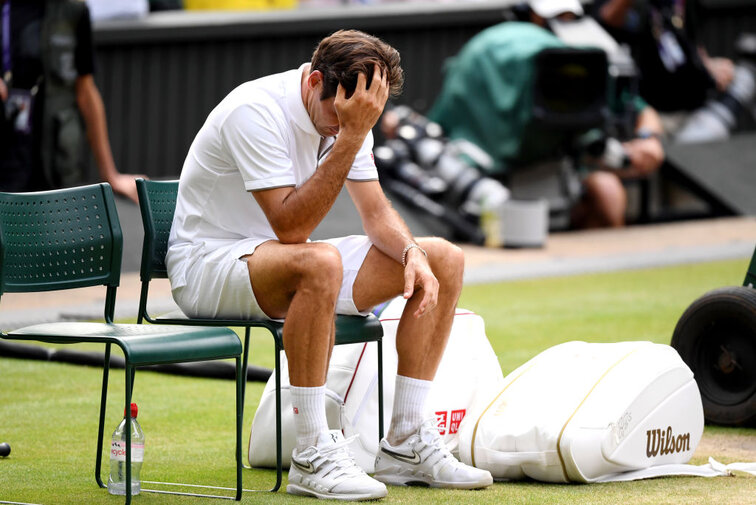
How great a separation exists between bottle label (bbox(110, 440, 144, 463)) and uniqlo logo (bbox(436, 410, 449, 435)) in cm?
93

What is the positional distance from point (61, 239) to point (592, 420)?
1.57 meters

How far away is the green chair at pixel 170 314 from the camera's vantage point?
12.5 ft

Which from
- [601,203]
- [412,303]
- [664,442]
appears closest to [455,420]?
[412,303]

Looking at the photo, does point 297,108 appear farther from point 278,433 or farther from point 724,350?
point 724,350

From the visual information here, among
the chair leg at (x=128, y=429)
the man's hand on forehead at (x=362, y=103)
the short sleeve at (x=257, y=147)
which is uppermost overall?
the man's hand on forehead at (x=362, y=103)

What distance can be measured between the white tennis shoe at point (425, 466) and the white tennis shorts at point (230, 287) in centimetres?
40

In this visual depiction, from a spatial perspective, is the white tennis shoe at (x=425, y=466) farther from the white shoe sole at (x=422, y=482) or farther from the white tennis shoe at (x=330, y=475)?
the white tennis shoe at (x=330, y=475)

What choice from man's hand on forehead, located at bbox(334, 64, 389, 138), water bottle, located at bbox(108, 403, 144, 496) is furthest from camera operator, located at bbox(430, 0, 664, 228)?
water bottle, located at bbox(108, 403, 144, 496)

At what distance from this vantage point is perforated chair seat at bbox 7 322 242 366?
3.42m

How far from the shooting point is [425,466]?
153 inches

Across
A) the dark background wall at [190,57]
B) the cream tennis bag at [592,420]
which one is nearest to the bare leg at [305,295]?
the cream tennis bag at [592,420]

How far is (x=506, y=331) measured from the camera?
23.4ft

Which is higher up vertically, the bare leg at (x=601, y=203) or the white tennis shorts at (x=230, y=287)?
the white tennis shorts at (x=230, y=287)

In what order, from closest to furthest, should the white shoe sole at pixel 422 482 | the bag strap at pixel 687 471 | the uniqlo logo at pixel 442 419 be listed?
the white shoe sole at pixel 422 482 → the bag strap at pixel 687 471 → the uniqlo logo at pixel 442 419
